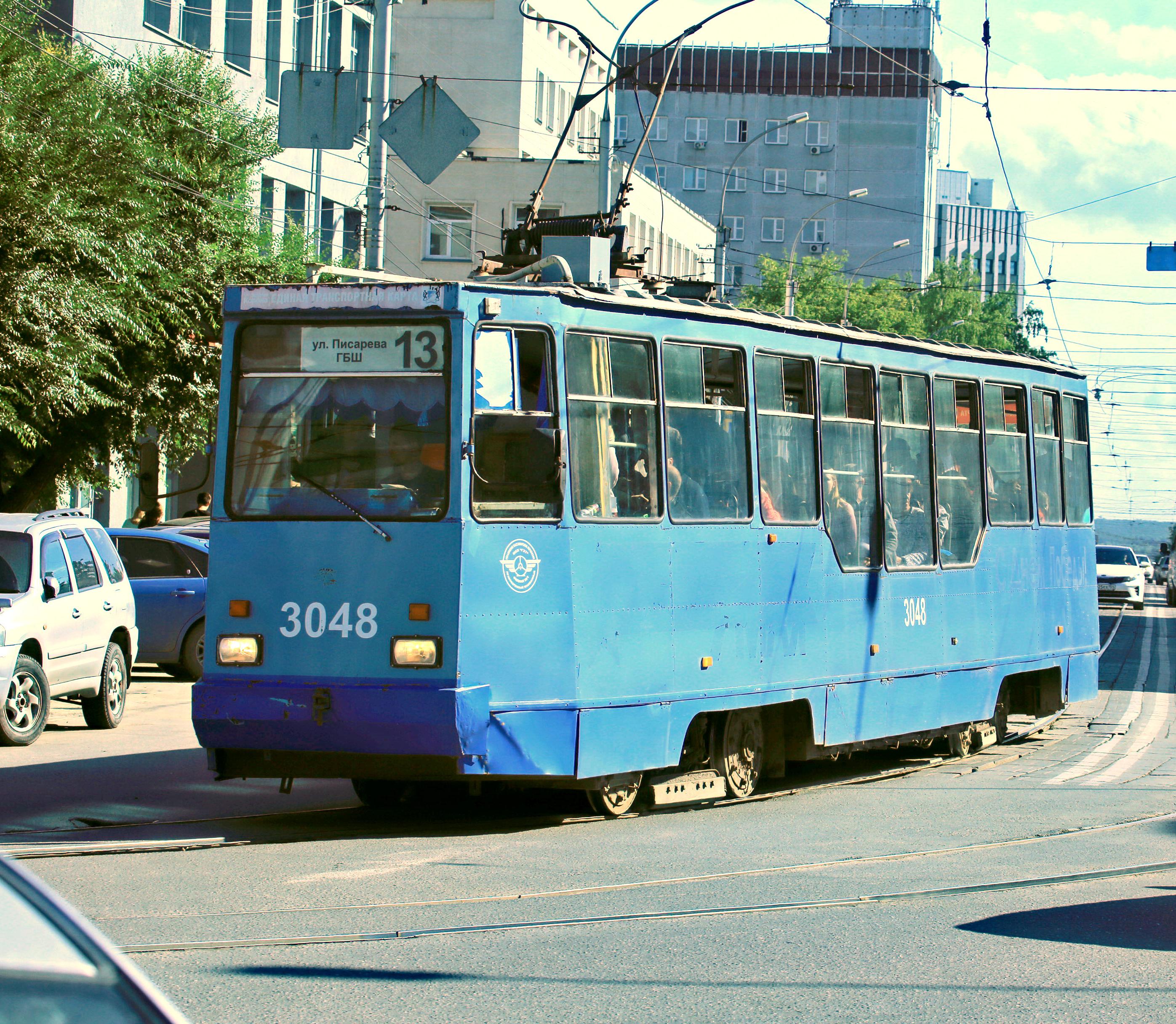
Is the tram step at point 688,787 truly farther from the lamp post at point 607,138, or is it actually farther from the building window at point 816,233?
the building window at point 816,233

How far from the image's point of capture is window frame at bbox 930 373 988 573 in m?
12.9

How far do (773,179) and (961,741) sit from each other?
90182 mm

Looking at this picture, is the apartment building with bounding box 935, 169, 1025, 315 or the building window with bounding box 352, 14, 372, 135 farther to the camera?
the apartment building with bounding box 935, 169, 1025, 315

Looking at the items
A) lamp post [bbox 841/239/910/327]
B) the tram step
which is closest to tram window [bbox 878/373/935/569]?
lamp post [bbox 841/239/910/327]

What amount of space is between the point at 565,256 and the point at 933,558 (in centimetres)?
388

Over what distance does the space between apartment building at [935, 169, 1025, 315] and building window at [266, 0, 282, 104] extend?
416 ft

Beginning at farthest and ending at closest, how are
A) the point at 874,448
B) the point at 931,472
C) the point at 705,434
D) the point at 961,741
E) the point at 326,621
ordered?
the point at 961,741, the point at 931,472, the point at 874,448, the point at 705,434, the point at 326,621

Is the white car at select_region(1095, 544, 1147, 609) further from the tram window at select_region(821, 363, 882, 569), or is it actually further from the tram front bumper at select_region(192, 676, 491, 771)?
the tram front bumper at select_region(192, 676, 491, 771)

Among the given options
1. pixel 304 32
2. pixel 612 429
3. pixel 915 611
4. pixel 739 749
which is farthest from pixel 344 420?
pixel 304 32

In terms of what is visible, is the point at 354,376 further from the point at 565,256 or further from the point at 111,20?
the point at 111,20

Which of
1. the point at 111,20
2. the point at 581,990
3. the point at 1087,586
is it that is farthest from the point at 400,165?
the point at 581,990

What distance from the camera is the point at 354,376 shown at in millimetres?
9078

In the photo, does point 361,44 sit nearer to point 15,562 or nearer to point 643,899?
point 15,562

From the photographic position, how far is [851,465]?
11.7 m
